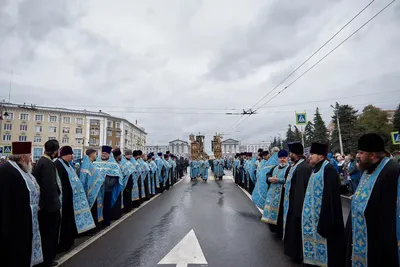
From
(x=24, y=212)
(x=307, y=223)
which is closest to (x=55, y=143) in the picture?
(x=24, y=212)

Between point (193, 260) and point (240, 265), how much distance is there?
0.79m

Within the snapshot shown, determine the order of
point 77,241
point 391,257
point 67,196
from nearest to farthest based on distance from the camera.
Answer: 1. point 391,257
2. point 67,196
3. point 77,241

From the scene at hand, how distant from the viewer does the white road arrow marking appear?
4.15 meters

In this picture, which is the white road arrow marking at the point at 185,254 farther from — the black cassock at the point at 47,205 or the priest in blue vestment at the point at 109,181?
the priest in blue vestment at the point at 109,181

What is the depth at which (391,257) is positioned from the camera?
255cm

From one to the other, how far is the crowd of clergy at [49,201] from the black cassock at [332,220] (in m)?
4.05

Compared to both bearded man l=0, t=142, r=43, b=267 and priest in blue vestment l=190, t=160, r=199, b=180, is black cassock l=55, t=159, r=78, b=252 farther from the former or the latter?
priest in blue vestment l=190, t=160, r=199, b=180

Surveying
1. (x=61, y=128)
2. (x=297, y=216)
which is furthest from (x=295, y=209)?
(x=61, y=128)

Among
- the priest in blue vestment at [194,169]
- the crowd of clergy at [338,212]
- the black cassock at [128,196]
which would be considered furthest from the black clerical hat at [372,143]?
the priest in blue vestment at [194,169]

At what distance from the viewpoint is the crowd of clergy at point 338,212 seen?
2662 mm

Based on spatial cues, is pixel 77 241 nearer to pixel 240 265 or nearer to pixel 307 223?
pixel 240 265

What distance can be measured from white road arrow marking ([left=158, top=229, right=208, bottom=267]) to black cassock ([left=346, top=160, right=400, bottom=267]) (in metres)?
2.47

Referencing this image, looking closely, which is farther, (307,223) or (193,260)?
(193,260)

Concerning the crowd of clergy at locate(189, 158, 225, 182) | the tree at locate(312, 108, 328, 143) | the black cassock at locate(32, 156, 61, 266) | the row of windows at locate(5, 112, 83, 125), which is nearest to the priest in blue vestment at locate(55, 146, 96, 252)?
the black cassock at locate(32, 156, 61, 266)
